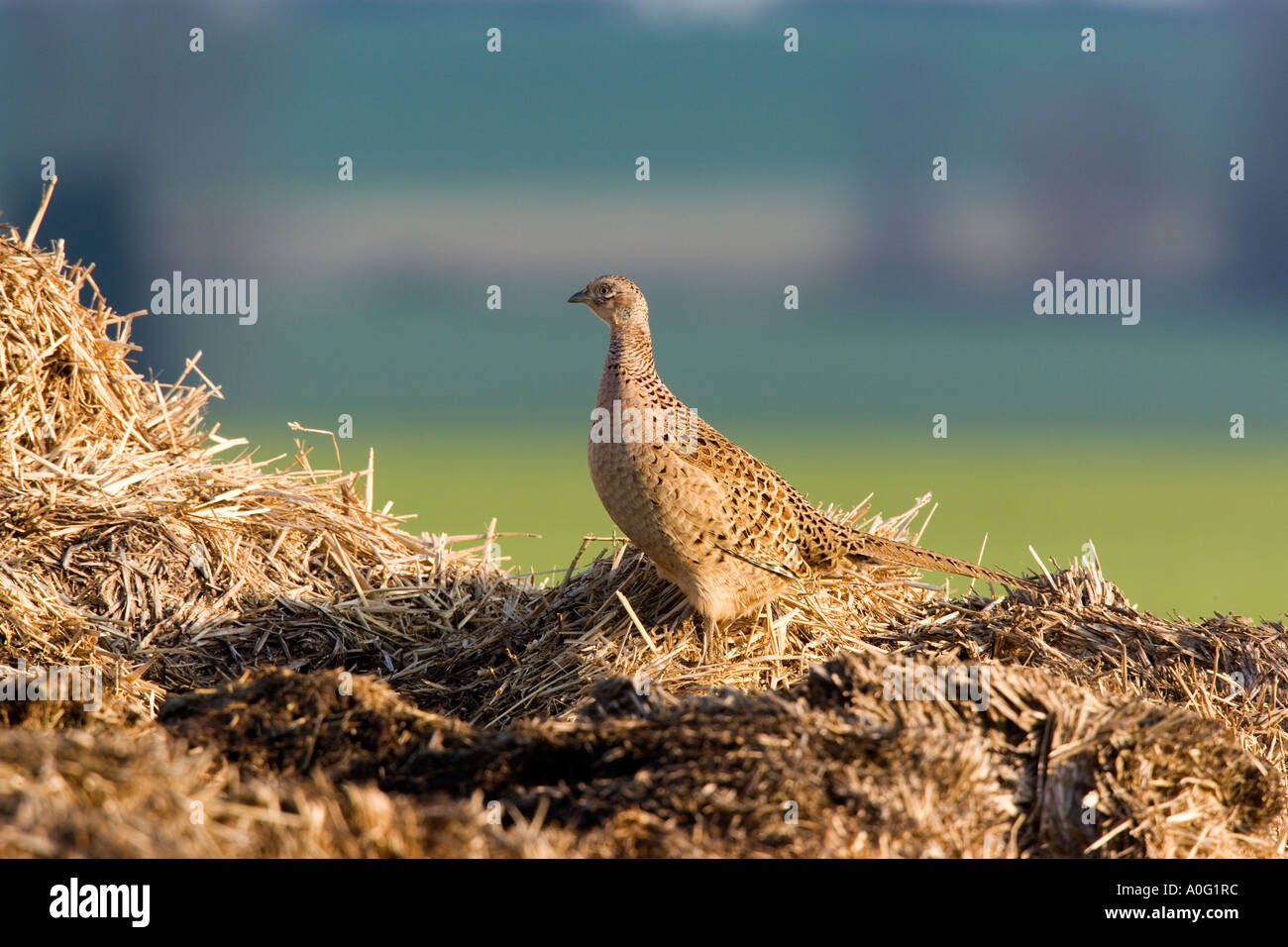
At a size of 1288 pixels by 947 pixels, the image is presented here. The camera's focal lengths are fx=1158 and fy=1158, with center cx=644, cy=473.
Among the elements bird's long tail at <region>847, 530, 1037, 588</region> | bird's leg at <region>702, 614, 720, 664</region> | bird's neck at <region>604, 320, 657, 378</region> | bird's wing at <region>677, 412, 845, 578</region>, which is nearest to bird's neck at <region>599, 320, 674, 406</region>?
bird's neck at <region>604, 320, 657, 378</region>

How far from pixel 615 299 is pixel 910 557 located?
1.94 meters

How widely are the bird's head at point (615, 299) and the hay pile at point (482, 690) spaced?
1.25 meters

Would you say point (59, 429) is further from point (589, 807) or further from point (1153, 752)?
point (1153, 752)

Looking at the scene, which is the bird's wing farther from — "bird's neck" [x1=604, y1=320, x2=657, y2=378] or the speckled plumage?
"bird's neck" [x1=604, y1=320, x2=657, y2=378]

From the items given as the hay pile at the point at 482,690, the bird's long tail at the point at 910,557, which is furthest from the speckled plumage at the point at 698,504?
the hay pile at the point at 482,690

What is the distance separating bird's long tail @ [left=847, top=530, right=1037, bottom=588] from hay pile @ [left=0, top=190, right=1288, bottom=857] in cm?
20

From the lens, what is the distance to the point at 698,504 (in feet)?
17.3

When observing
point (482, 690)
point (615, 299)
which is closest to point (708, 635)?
point (482, 690)

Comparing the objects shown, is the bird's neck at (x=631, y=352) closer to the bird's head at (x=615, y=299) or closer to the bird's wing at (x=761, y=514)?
the bird's head at (x=615, y=299)

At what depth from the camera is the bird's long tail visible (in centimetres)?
569

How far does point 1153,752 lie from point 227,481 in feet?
15.3

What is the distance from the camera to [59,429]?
244 inches

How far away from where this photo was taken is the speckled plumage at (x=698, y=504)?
527 cm
